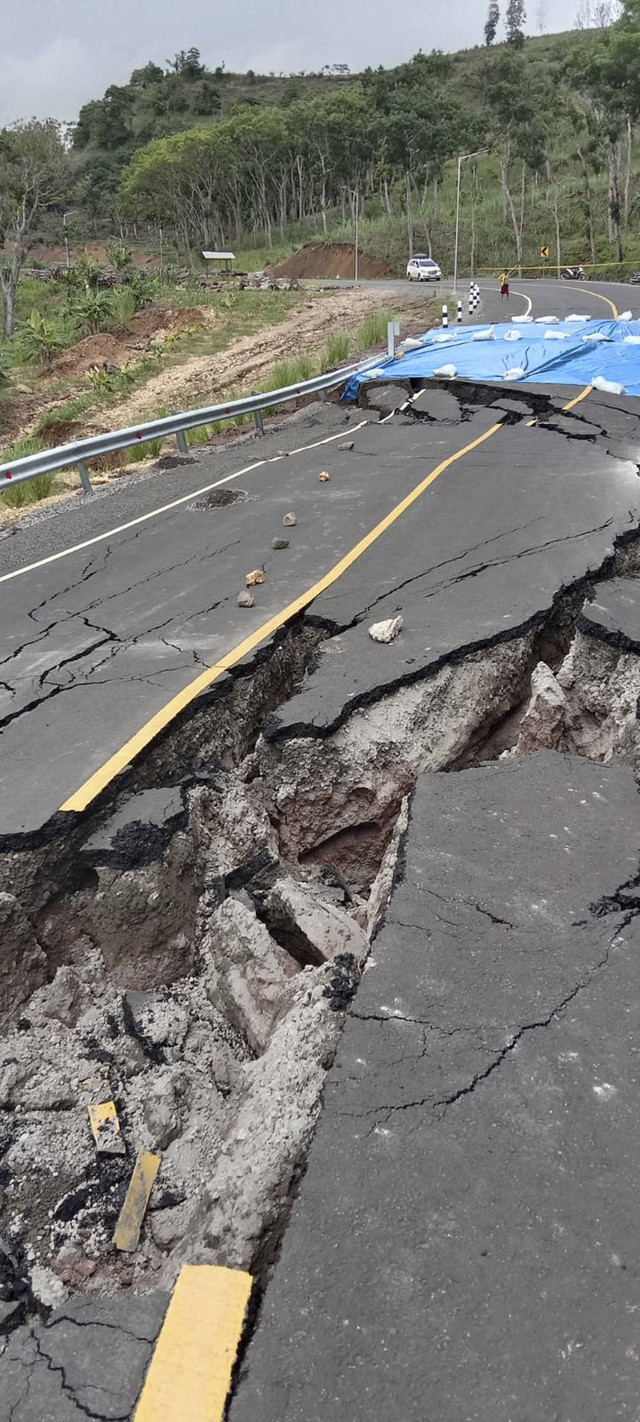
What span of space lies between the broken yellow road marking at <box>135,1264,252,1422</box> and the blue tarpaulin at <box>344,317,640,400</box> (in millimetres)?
13543

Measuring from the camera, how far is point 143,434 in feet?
37.4

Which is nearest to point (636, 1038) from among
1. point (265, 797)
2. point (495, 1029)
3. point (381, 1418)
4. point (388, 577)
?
point (495, 1029)

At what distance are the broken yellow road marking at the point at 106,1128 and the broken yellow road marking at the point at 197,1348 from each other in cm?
94

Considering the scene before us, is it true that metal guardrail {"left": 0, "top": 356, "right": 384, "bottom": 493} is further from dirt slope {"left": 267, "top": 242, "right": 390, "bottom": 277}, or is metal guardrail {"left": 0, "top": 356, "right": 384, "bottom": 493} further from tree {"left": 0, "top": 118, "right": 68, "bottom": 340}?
dirt slope {"left": 267, "top": 242, "right": 390, "bottom": 277}

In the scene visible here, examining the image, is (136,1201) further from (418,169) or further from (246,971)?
(418,169)

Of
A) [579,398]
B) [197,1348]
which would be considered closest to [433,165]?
Result: [579,398]

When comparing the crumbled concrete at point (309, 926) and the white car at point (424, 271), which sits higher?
the white car at point (424, 271)

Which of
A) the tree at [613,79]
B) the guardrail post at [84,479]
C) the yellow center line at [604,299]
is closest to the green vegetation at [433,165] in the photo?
the tree at [613,79]

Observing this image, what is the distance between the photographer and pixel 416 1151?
7.70ft

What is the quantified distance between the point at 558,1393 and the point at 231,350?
93.5 feet

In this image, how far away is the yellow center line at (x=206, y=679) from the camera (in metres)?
4.27

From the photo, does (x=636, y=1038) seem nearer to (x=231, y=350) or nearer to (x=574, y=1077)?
(x=574, y=1077)

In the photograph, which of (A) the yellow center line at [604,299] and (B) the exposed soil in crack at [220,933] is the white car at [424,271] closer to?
(A) the yellow center line at [604,299]

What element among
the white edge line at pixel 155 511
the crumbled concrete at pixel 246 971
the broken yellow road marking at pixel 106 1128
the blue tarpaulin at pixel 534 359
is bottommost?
the broken yellow road marking at pixel 106 1128
